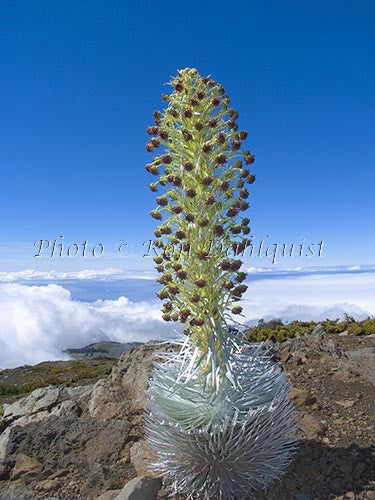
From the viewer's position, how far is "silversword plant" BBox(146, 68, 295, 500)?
202 inches

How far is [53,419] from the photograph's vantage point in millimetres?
8680

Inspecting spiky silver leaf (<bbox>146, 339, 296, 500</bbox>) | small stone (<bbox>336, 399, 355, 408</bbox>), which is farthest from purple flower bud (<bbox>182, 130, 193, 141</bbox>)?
small stone (<bbox>336, 399, 355, 408</bbox>)

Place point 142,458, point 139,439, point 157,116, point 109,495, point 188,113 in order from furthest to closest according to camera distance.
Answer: point 139,439, point 142,458, point 109,495, point 157,116, point 188,113

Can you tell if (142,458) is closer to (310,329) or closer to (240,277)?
(240,277)

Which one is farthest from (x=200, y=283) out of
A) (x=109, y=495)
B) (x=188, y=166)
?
(x=109, y=495)

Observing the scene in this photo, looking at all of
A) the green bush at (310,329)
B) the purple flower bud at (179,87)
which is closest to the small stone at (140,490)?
the purple flower bud at (179,87)

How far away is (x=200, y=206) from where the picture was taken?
521 cm

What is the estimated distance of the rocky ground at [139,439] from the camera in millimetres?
5926

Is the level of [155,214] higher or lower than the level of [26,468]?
higher

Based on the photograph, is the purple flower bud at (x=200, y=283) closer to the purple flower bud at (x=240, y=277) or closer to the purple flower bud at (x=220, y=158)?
the purple flower bud at (x=240, y=277)

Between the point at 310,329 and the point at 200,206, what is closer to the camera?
the point at 200,206

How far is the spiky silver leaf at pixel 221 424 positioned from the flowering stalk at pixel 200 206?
44cm

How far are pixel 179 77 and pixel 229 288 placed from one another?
2.39 m

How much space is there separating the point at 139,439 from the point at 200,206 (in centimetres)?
400
